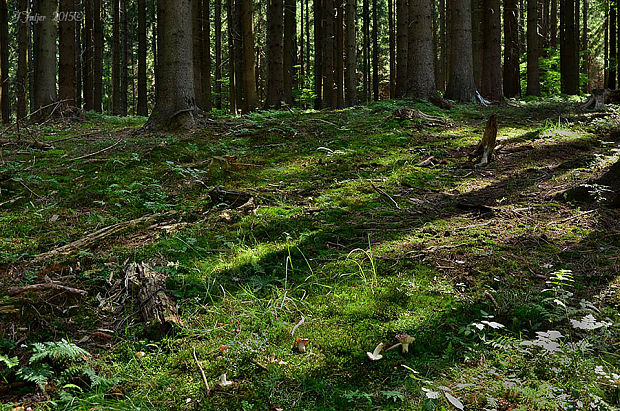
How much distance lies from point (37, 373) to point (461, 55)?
11.7m

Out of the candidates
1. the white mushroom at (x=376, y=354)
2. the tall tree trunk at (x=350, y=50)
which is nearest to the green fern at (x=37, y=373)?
the white mushroom at (x=376, y=354)

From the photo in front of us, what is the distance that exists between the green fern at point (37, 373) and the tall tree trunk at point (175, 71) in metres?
6.22

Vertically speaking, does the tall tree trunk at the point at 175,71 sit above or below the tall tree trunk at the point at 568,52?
below

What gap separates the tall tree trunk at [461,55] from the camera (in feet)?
36.4

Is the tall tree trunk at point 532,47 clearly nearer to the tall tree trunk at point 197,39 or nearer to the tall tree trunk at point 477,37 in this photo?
the tall tree trunk at point 477,37

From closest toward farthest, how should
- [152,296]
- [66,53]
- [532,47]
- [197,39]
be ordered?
[152,296] < [66,53] < [197,39] < [532,47]

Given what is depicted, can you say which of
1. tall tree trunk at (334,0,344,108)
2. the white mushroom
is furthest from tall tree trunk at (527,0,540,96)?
the white mushroom

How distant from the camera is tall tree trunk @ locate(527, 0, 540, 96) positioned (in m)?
15.9

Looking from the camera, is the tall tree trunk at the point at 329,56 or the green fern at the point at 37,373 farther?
the tall tree trunk at the point at 329,56

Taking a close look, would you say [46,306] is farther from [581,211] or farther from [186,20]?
[186,20]

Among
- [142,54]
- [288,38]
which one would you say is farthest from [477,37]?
[142,54]

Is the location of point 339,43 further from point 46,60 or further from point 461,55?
point 46,60

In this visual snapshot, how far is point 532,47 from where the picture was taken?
54.3 feet

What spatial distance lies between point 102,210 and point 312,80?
77.5ft
